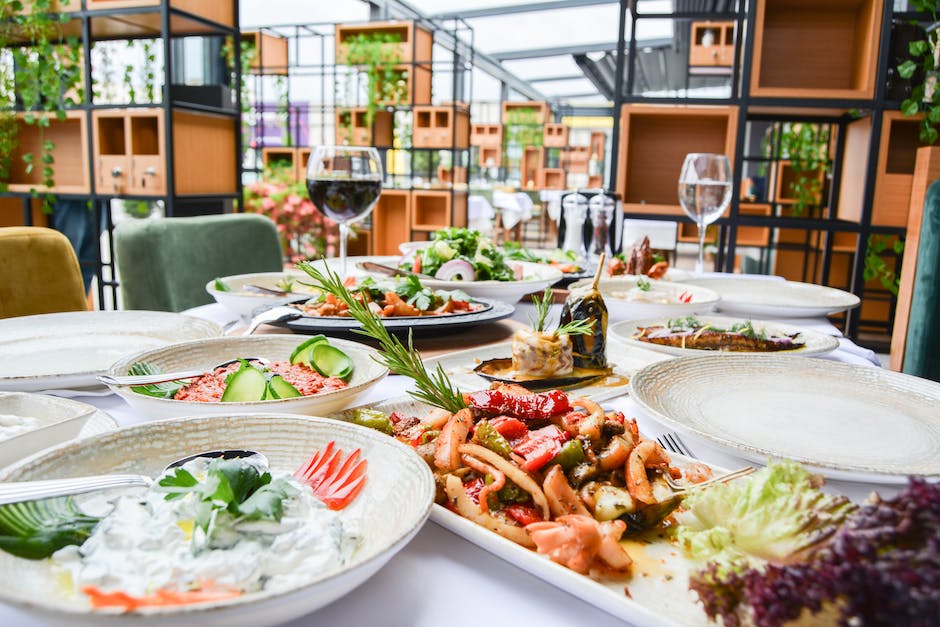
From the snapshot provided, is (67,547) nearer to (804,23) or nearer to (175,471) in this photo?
(175,471)

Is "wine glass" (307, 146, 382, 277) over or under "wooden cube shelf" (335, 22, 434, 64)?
under

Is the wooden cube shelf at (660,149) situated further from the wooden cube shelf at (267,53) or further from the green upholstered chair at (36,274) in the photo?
the wooden cube shelf at (267,53)

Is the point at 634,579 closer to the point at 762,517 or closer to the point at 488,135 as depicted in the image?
the point at 762,517

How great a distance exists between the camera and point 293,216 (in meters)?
6.88

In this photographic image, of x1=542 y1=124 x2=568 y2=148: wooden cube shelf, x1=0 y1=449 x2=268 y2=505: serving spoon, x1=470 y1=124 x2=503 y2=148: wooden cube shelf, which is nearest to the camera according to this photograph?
x1=0 y1=449 x2=268 y2=505: serving spoon

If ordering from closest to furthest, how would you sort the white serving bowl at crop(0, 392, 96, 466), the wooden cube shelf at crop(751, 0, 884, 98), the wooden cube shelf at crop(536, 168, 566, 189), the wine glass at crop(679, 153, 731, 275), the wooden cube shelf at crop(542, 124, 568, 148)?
the white serving bowl at crop(0, 392, 96, 466)
the wine glass at crop(679, 153, 731, 275)
the wooden cube shelf at crop(751, 0, 884, 98)
the wooden cube shelf at crop(542, 124, 568, 148)
the wooden cube shelf at crop(536, 168, 566, 189)

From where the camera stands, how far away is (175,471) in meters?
0.50

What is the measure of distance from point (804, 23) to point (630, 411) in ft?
11.0

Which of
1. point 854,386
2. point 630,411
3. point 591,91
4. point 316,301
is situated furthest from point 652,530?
point 591,91

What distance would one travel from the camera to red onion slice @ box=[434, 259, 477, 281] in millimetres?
1666

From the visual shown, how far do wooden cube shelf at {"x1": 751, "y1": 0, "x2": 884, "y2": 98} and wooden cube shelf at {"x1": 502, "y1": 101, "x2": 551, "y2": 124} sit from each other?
1226 cm

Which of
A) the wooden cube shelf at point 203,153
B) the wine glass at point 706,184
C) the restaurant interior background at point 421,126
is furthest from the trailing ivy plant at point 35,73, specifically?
the wine glass at point 706,184

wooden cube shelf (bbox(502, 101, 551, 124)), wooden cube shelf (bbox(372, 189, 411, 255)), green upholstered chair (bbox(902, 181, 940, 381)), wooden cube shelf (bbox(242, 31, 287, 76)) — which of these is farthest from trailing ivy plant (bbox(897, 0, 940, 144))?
wooden cube shelf (bbox(502, 101, 551, 124))

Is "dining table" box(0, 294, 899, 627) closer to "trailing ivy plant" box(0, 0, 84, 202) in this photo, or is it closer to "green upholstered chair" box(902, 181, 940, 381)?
"green upholstered chair" box(902, 181, 940, 381)
